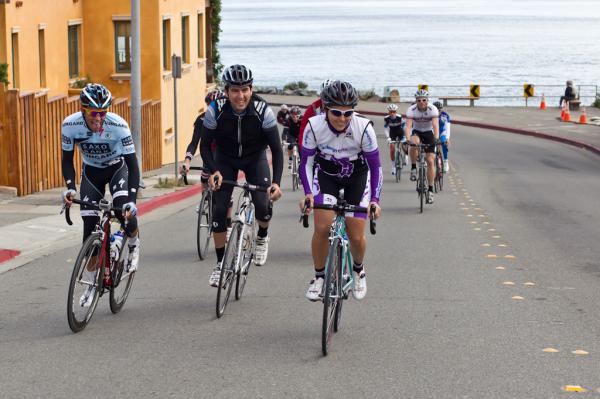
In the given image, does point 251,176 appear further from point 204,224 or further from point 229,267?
point 204,224

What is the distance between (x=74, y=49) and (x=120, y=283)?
72.0ft

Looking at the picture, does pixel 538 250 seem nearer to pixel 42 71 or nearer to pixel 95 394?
pixel 95 394

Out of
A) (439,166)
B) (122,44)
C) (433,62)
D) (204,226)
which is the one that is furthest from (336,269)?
(433,62)

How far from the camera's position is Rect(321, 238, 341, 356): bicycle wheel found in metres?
7.81

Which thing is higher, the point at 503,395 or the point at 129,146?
the point at 129,146

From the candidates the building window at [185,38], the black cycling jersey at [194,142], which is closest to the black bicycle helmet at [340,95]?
the black cycling jersey at [194,142]

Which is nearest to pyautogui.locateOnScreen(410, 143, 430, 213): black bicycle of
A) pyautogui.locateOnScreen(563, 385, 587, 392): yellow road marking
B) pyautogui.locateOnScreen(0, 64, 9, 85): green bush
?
pyautogui.locateOnScreen(0, 64, 9, 85): green bush

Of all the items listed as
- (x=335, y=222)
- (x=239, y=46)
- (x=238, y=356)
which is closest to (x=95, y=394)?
(x=238, y=356)

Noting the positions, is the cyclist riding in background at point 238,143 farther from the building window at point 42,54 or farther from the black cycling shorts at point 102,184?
the building window at point 42,54

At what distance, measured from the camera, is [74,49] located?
30.5 m

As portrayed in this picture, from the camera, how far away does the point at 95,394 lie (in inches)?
277

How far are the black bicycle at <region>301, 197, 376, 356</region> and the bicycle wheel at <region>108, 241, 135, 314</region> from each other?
1767 millimetres

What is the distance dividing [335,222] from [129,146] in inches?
77.7

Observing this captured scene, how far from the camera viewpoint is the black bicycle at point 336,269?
7.88m
